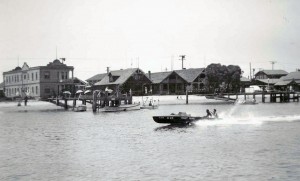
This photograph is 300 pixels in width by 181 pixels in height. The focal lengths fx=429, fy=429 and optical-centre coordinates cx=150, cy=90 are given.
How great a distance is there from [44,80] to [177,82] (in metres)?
39.7

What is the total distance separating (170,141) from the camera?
124 feet

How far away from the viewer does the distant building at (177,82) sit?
125m

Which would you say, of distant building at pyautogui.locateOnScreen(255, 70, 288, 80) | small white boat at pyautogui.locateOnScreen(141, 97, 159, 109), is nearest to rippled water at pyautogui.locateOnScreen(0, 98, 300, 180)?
small white boat at pyautogui.locateOnScreen(141, 97, 159, 109)

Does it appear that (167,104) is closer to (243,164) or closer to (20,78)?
(20,78)

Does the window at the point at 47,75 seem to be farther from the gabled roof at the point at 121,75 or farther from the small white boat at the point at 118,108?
the small white boat at the point at 118,108

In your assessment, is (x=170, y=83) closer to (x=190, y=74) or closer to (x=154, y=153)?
(x=190, y=74)

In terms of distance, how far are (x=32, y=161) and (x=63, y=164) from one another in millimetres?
2732

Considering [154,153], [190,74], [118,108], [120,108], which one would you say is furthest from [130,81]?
[154,153]

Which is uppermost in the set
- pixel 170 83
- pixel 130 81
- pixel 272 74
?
pixel 272 74

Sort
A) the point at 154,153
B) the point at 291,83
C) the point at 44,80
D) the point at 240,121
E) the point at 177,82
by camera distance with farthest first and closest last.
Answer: the point at 291,83 < the point at 177,82 < the point at 44,80 < the point at 240,121 < the point at 154,153

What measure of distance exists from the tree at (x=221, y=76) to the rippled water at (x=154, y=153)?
75.3 metres

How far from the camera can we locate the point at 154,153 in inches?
1229

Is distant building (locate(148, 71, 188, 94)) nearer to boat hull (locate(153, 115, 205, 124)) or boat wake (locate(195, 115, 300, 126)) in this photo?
boat wake (locate(195, 115, 300, 126))

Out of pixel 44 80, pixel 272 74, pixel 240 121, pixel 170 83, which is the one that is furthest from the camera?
pixel 272 74
